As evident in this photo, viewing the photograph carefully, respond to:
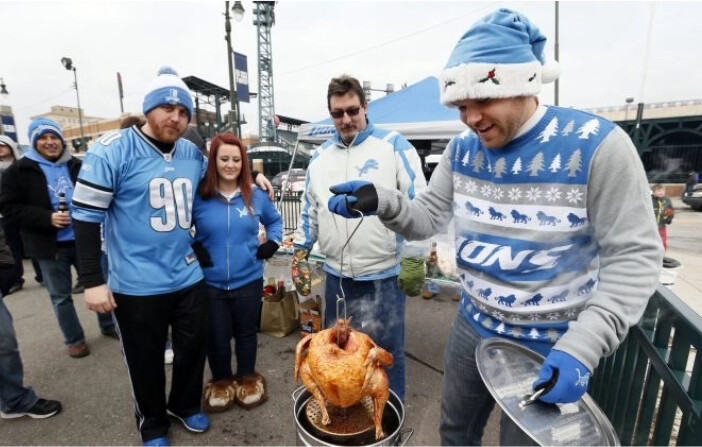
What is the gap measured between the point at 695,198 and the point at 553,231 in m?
19.0

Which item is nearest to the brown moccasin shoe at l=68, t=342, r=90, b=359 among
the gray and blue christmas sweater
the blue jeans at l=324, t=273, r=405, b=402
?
the blue jeans at l=324, t=273, r=405, b=402

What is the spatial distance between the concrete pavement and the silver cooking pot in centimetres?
140

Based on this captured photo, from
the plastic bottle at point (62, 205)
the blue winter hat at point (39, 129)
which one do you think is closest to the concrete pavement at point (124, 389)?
the plastic bottle at point (62, 205)

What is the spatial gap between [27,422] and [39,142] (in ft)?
8.43

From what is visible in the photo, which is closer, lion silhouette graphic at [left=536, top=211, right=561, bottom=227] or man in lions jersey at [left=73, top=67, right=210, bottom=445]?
lion silhouette graphic at [left=536, top=211, right=561, bottom=227]

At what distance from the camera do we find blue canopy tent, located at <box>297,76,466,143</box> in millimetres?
5582

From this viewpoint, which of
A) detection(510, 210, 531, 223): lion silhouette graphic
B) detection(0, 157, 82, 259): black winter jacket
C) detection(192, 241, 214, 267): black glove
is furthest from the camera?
detection(0, 157, 82, 259): black winter jacket

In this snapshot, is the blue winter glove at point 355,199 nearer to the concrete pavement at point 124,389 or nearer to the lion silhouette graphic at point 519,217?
the lion silhouette graphic at point 519,217

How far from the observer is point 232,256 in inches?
111

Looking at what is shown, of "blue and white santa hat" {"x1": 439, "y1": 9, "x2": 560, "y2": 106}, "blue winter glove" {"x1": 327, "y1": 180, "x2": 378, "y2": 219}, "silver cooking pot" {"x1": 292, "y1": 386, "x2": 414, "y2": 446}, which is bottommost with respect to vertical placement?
"silver cooking pot" {"x1": 292, "y1": 386, "x2": 414, "y2": 446}

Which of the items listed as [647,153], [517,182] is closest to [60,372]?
[517,182]

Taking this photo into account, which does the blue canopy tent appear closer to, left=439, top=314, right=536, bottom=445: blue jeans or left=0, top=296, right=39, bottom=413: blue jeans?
left=439, top=314, right=536, bottom=445: blue jeans

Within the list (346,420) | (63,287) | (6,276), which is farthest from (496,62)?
(63,287)

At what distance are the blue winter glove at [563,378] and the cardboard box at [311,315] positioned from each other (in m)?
2.90
